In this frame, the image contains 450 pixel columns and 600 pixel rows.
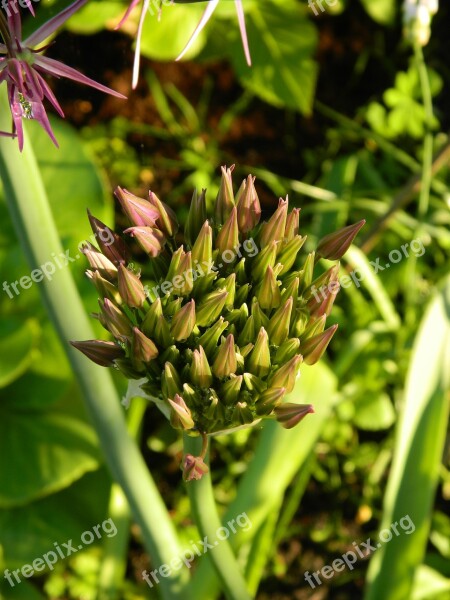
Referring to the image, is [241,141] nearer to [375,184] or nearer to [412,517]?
[375,184]

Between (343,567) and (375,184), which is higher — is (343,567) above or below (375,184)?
below

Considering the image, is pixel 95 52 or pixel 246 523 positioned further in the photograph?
pixel 95 52

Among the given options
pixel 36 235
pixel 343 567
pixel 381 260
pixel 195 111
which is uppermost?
pixel 195 111

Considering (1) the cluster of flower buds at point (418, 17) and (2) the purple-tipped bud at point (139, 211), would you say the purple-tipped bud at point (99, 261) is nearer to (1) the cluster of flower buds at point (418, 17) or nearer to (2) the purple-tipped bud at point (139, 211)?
(2) the purple-tipped bud at point (139, 211)

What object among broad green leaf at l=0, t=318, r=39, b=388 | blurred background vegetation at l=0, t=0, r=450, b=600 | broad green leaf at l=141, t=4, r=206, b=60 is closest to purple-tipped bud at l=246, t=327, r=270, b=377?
blurred background vegetation at l=0, t=0, r=450, b=600

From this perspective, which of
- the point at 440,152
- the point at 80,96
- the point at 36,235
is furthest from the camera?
the point at 80,96

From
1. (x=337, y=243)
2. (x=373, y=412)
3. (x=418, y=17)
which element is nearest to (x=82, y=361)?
(x=337, y=243)

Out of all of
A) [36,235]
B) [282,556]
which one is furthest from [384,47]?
[36,235]

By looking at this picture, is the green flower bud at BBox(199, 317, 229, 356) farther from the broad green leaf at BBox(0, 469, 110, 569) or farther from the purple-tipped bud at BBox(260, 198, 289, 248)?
the broad green leaf at BBox(0, 469, 110, 569)
